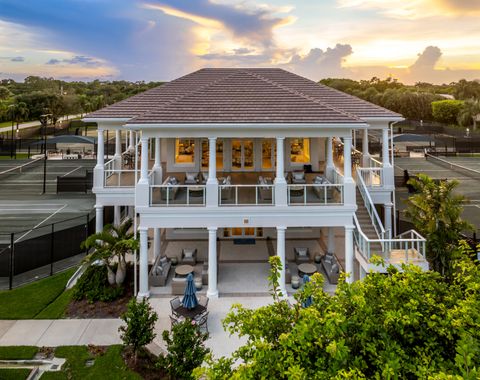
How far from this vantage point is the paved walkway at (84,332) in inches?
431

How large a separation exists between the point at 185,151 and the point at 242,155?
A: 347cm

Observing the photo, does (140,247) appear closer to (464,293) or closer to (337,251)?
(337,251)

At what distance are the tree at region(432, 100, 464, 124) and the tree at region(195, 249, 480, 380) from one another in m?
97.5

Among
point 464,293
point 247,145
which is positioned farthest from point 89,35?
point 464,293

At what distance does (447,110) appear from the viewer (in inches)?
3460

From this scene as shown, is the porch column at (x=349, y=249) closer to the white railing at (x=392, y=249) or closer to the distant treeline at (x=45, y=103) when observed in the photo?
the white railing at (x=392, y=249)

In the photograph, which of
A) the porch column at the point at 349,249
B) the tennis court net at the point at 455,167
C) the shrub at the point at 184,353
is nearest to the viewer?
the shrub at the point at 184,353

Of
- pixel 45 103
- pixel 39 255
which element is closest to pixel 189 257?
pixel 39 255

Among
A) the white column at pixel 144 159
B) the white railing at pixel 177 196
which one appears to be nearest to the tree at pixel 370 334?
the white railing at pixel 177 196

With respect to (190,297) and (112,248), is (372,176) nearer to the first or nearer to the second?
(190,297)

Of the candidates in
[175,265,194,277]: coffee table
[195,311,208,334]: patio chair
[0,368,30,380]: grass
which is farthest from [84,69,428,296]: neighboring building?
[0,368,30,380]: grass

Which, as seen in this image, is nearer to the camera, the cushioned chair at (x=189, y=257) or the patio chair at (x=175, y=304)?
the patio chair at (x=175, y=304)

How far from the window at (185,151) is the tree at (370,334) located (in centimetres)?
1592

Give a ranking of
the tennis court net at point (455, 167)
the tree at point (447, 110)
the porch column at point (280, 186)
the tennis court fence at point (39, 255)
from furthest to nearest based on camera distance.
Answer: the tree at point (447, 110), the tennis court net at point (455, 167), the tennis court fence at point (39, 255), the porch column at point (280, 186)
